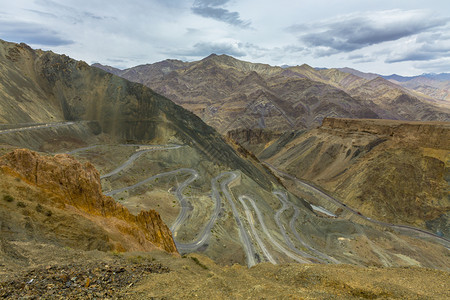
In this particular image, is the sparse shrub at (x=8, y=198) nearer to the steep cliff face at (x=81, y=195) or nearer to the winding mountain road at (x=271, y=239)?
the steep cliff face at (x=81, y=195)

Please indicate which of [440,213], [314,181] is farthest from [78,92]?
[440,213]

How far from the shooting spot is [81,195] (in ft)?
77.8

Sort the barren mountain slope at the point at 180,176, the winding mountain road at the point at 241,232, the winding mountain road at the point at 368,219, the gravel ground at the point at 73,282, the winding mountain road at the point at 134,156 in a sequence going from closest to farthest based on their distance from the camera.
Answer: the gravel ground at the point at 73,282, the winding mountain road at the point at 241,232, the barren mountain slope at the point at 180,176, the winding mountain road at the point at 134,156, the winding mountain road at the point at 368,219

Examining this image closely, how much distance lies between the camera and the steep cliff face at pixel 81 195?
20.0 meters

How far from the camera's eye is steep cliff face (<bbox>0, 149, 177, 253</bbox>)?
2002 centimetres

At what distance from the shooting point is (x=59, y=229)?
16469mm

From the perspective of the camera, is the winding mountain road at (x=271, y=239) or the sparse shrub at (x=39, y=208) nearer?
the sparse shrub at (x=39, y=208)

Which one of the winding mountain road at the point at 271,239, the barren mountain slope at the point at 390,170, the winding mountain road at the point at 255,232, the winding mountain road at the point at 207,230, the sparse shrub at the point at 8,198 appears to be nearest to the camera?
the sparse shrub at the point at 8,198

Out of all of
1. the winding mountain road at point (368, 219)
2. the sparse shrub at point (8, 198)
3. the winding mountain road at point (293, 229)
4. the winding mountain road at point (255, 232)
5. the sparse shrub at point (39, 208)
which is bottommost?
the winding mountain road at point (368, 219)

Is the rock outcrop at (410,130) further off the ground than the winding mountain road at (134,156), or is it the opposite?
the rock outcrop at (410,130)

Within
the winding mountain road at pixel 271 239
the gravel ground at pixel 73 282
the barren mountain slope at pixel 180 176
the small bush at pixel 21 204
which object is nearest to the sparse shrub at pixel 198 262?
the gravel ground at pixel 73 282

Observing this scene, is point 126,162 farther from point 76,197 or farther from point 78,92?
point 78,92

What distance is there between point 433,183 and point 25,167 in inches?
3898

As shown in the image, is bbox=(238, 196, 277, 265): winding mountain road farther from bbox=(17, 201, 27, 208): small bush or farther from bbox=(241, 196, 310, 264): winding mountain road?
bbox=(17, 201, 27, 208): small bush
